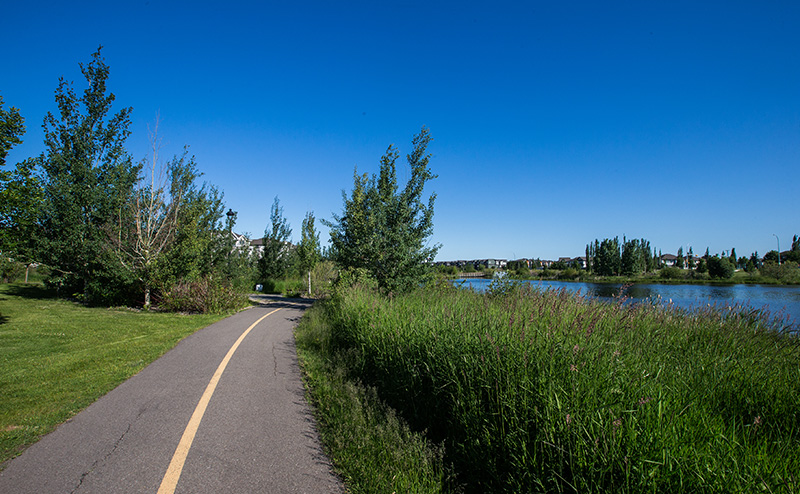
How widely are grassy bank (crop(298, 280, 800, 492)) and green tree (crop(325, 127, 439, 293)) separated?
8062 millimetres

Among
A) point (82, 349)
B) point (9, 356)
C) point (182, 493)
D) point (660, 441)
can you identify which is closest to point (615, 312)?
point (660, 441)

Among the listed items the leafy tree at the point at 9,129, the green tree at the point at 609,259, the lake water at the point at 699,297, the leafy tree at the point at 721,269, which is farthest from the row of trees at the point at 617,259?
the leafy tree at the point at 9,129

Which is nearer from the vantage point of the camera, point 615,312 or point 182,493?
point 182,493

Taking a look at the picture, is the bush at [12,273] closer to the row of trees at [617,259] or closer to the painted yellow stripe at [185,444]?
the painted yellow stripe at [185,444]

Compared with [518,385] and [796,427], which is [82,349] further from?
[796,427]

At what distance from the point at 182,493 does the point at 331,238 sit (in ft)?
47.8

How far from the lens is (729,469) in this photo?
2.08m

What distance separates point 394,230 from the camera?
14.5 metres

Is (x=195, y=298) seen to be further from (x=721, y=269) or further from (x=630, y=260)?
(x=630, y=260)

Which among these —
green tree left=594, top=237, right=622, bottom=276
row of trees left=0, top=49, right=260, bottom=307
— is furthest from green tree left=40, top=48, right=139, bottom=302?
green tree left=594, top=237, right=622, bottom=276

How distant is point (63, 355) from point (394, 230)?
10515 millimetres

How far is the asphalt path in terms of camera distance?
3329mm

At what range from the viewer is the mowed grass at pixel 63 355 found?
477 centimetres

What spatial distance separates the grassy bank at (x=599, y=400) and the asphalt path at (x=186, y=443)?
59 cm
